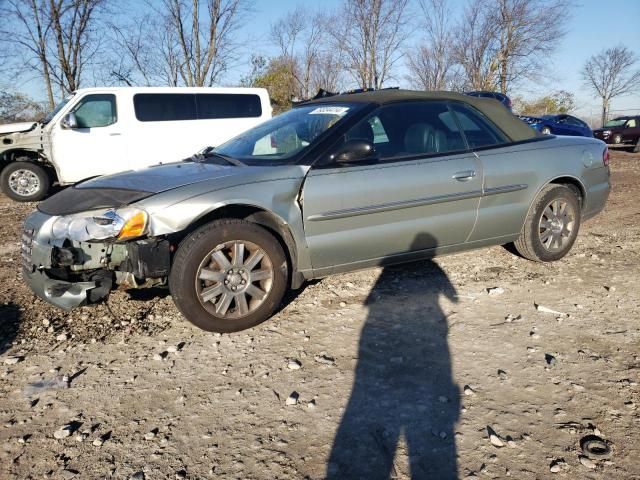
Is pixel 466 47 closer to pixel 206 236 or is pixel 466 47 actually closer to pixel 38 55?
pixel 38 55

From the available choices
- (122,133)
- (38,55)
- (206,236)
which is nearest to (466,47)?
(38,55)

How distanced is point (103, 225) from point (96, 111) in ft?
21.6

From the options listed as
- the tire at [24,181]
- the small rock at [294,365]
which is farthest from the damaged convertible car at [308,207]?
the tire at [24,181]

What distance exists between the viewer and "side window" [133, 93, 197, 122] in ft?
28.6

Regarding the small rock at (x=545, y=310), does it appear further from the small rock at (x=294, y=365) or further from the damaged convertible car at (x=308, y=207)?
the small rock at (x=294, y=365)

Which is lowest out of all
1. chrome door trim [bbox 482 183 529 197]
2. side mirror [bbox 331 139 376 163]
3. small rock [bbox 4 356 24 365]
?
small rock [bbox 4 356 24 365]

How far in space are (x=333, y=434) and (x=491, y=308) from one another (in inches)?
71.8

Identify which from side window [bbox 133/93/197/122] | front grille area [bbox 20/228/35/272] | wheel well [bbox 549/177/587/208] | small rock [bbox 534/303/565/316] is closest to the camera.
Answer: front grille area [bbox 20/228/35/272]

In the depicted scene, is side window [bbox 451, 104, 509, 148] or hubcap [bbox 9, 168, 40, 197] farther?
hubcap [bbox 9, 168, 40, 197]

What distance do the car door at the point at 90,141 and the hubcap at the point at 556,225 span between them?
23.8 feet

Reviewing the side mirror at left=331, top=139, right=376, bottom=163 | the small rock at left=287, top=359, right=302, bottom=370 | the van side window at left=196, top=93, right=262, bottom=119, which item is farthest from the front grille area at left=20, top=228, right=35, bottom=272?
the van side window at left=196, top=93, right=262, bottom=119

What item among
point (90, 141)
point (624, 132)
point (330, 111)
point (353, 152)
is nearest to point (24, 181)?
point (90, 141)

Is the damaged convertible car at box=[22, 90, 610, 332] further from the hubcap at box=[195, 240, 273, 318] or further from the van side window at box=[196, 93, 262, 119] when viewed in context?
the van side window at box=[196, 93, 262, 119]

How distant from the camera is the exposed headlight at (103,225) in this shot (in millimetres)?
2822
